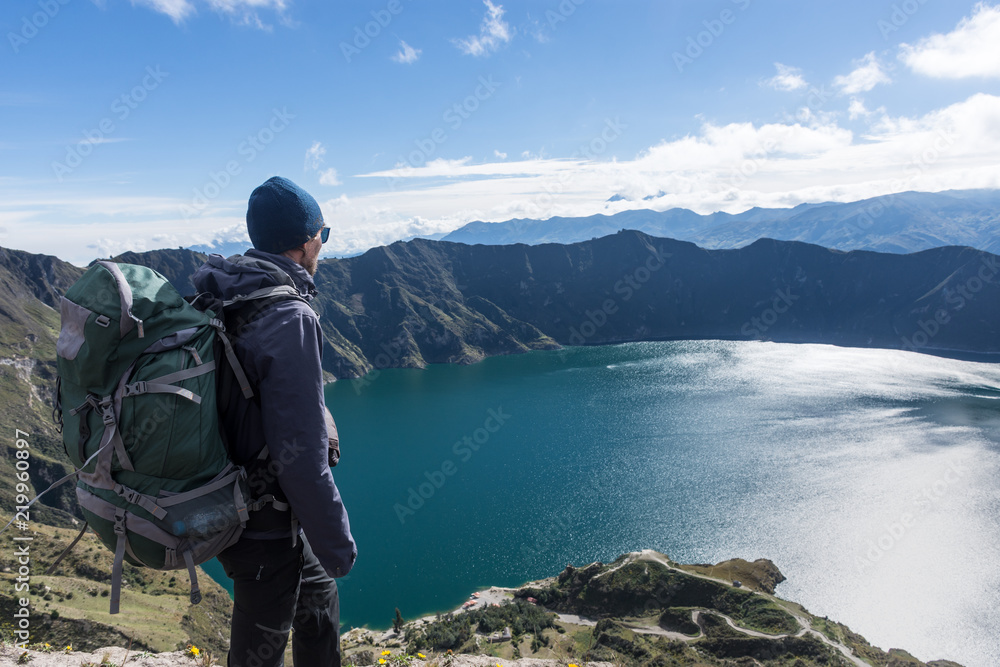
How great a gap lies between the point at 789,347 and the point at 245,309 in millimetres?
180255

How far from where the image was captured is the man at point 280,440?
115 inches

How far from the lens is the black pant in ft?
10.7


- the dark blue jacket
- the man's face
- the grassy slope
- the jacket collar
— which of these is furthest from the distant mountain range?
the dark blue jacket

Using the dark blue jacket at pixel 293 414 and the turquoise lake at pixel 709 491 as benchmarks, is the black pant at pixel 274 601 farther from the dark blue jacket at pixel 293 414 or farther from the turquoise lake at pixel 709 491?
the turquoise lake at pixel 709 491

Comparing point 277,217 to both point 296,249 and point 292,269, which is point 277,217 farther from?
point 292,269

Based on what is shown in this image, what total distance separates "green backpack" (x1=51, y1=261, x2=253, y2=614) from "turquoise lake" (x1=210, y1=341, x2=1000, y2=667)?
44232mm

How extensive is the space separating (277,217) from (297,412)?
4.74 ft

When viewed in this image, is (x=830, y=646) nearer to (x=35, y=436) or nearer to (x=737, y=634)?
(x=737, y=634)

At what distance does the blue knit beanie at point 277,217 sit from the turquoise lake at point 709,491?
44323 millimetres

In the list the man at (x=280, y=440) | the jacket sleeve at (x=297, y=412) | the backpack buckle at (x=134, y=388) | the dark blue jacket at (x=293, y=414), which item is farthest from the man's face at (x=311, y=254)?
the backpack buckle at (x=134, y=388)

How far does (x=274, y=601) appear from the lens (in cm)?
337

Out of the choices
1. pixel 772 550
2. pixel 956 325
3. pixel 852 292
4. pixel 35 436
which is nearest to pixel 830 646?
pixel 772 550

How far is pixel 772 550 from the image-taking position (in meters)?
48.6

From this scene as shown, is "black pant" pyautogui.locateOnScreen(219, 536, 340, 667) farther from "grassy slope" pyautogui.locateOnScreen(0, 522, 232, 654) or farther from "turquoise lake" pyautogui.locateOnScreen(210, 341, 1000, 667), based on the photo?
"turquoise lake" pyautogui.locateOnScreen(210, 341, 1000, 667)
